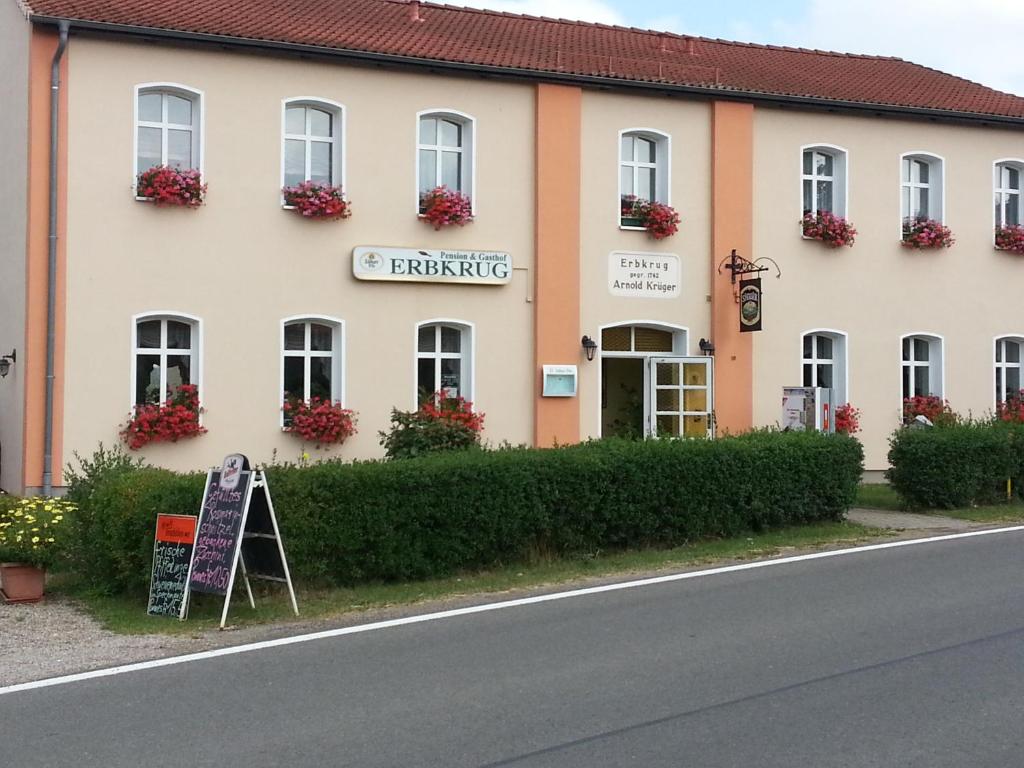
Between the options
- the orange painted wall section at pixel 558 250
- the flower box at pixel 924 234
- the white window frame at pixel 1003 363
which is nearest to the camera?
the orange painted wall section at pixel 558 250

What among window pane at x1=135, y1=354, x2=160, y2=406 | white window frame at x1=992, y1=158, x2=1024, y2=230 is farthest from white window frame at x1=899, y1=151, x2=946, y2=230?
window pane at x1=135, y1=354, x2=160, y2=406

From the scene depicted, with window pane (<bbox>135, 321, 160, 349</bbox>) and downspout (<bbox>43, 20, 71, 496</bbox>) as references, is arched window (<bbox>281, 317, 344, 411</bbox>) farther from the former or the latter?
downspout (<bbox>43, 20, 71, 496</bbox>)

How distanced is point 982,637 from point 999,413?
14.6 meters

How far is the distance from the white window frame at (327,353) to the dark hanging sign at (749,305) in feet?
21.9

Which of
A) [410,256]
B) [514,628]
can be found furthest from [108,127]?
[514,628]

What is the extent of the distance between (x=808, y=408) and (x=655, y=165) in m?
4.80

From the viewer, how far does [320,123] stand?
1805cm

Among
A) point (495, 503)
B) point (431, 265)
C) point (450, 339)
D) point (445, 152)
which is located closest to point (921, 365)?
point (450, 339)

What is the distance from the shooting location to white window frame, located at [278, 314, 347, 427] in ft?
57.9

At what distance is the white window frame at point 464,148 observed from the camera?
18.4 meters

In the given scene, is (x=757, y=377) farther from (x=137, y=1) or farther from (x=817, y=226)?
(x=137, y=1)

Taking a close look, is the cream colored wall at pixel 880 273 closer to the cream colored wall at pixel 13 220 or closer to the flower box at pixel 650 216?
the flower box at pixel 650 216

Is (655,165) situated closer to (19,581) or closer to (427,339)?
(427,339)

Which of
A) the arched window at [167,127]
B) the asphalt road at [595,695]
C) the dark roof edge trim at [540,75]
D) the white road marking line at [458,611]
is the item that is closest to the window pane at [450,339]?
the dark roof edge trim at [540,75]
